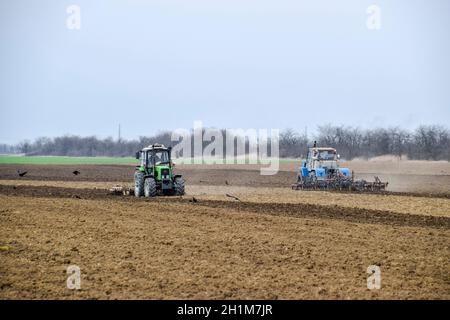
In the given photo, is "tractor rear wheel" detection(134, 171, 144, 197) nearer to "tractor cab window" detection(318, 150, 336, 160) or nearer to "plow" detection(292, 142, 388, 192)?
"plow" detection(292, 142, 388, 192)

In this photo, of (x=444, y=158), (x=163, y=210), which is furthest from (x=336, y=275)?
(x=444, y=158)

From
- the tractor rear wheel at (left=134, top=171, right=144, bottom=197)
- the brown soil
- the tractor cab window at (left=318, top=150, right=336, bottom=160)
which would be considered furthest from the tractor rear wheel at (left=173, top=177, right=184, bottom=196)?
the tractor cab window at (left=318, top=150, right=336, bottom=160)

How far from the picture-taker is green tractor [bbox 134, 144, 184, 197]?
1070 inches

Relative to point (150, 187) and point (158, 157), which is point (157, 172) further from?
point (150, 187)

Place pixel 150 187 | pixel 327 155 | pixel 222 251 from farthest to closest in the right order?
1. pixel 327 155
2. pixel 150 187
3. pixel 222 251

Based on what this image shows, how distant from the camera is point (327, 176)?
109 ft

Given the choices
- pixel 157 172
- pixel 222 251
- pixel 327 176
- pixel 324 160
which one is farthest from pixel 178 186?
pixel 222 251

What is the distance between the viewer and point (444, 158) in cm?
6769

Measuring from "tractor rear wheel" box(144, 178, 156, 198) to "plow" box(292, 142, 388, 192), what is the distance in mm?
10439

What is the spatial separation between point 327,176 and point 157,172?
10.6 m

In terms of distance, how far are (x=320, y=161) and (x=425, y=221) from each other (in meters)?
15.2

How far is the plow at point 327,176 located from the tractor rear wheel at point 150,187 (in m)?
10.4

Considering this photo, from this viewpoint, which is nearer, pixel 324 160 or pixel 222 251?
pixel 222 251

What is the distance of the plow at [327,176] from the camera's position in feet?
106
